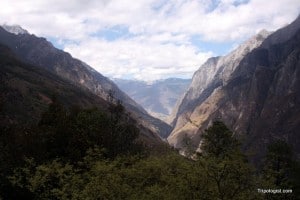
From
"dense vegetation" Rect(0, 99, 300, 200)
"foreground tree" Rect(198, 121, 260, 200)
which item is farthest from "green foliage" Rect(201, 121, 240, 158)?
"foreground tree" Rect(198, 121, 260, 200)

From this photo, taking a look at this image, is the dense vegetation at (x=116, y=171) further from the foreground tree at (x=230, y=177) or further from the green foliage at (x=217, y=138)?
the green foliage at (x=217, y=138)

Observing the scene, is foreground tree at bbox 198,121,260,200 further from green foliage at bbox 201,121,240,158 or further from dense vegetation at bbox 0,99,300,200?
green foliage at bbox 201,121,240,158

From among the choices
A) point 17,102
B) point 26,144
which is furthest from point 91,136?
point 17,102

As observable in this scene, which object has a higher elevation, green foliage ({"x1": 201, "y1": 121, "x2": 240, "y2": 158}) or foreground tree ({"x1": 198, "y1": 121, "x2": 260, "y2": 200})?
green foliage ({"x1": 201, "y1": 121, "x2": 240, "y2": 158})

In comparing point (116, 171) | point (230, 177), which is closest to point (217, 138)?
point (116, 171)

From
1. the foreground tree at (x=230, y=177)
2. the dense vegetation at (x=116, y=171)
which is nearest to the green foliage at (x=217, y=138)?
the dense vegetation at (x=116, y=171)

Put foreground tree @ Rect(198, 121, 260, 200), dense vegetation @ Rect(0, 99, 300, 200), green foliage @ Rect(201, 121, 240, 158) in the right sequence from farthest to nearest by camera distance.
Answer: green foliage @ Rect(201, 121, 240, 158), dense vegetation @ Rect(0, 99, 300, 200), foreground tree @ Rect(198, 121, 260, 200)

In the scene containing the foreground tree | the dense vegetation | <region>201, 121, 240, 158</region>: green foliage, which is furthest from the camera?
<region>201, 121, 240, 158</region>: green foliage

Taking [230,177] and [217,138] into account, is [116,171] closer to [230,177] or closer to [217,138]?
[230,177]

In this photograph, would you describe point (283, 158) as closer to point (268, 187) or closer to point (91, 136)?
point (91, 136)
